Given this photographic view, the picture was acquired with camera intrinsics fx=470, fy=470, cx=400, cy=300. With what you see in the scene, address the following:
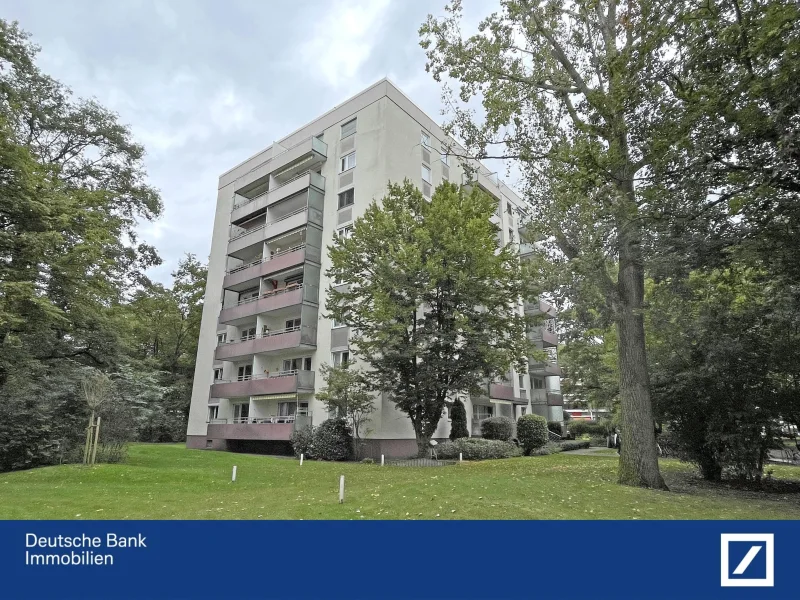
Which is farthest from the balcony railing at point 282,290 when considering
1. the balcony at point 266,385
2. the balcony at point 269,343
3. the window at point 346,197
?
the window at point 346,197

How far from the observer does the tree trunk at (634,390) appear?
1255 centimetres

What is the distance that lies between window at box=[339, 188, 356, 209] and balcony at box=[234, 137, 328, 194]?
3.36 m

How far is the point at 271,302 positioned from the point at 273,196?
7.84 m

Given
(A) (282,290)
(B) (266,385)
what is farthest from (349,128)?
(B) (266,385)

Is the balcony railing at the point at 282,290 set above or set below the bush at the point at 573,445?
above

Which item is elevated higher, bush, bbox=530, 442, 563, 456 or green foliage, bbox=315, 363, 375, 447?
green foliage, bbox=315, 363, 375, 447

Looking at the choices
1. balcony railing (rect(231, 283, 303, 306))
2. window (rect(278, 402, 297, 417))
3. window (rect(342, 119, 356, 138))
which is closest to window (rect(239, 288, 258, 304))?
balcony railing (rect(231, 283, 303, 306))

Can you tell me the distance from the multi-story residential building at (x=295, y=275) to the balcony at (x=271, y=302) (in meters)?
0.08

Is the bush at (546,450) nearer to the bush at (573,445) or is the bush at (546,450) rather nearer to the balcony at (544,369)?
the bush at (573,445)

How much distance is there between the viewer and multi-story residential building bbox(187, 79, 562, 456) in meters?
26.5

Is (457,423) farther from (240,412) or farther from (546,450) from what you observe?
(240,412)

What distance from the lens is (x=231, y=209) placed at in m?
36.6

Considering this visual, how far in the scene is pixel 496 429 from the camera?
28875 mm
